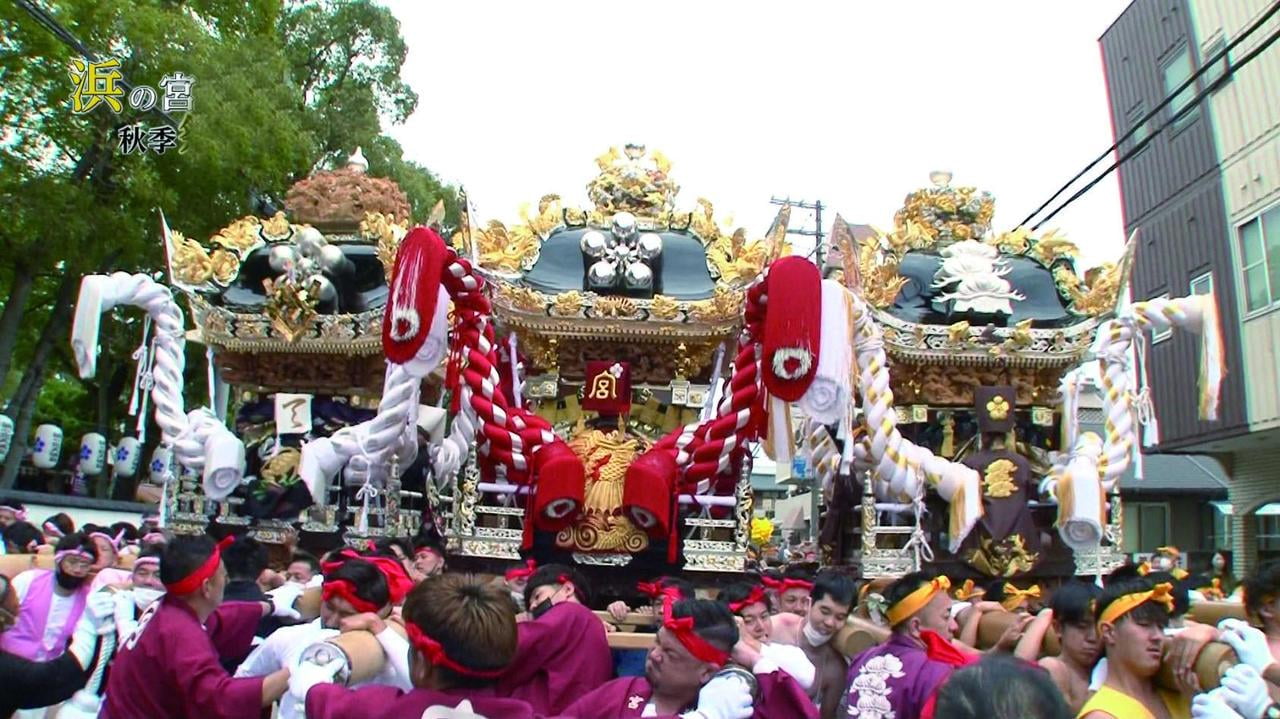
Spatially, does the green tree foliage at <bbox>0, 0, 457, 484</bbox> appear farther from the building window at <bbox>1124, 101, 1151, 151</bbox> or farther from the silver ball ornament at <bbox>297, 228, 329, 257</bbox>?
the building window at <bbox>1124, 101, 1151, 151</bbox>

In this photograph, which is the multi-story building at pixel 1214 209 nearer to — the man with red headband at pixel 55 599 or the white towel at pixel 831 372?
the white towel at pixel 831 372

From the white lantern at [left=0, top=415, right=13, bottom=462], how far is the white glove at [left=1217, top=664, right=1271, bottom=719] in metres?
15.5

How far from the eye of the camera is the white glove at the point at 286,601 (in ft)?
14.3

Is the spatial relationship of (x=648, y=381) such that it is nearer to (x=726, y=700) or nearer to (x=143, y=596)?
(x=143, y=596)

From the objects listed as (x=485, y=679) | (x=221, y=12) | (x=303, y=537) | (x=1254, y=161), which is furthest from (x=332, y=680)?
(x=221, y=12)

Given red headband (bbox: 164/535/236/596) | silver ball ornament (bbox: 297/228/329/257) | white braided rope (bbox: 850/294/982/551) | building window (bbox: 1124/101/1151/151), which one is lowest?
red headband (bbox: 164/535/236/596)

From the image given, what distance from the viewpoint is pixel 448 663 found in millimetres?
2654

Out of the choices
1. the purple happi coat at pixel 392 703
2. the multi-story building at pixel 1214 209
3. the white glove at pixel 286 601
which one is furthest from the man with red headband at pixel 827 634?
the multi-story building at pixel 1214 209

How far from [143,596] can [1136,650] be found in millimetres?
3669

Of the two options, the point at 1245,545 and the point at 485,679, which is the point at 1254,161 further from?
the point at 485,679

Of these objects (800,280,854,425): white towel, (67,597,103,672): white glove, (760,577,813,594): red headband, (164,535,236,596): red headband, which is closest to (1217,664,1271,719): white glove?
(760,577,813,594): red headband

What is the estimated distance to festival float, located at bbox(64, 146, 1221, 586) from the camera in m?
8.00

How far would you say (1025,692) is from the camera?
1748 mm

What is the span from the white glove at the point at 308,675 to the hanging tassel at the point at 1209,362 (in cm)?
768
